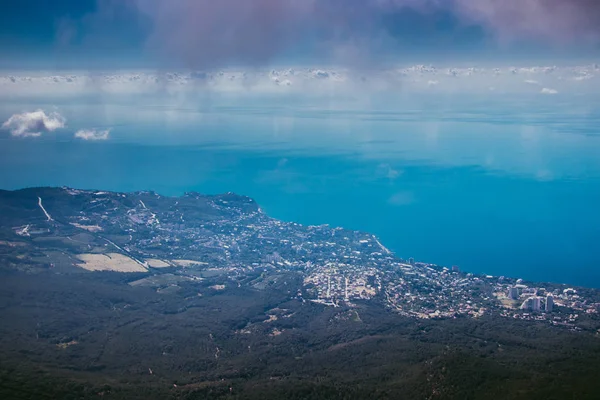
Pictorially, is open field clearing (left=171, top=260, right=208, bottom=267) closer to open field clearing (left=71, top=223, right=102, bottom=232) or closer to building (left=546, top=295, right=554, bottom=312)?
open field clearing (left=71, top=223, right=102, bottom=232)

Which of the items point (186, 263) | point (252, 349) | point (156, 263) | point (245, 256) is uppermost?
point (245, 256)

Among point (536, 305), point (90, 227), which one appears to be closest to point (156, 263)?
point (90, 227)

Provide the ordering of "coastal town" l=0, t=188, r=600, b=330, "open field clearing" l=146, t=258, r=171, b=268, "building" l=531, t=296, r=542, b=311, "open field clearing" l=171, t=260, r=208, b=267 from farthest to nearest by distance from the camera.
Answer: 1. "open field clearing" l=171, t=260, r=208, b=267
2. "open field clearing" l=146, t=258, r=171, b=268
3. "coastal town" l=0, t=188, r=600, b=330
4. "building" l=531, t=296, r=542, b=311

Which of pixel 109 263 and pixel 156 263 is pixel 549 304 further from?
pixel 109 263

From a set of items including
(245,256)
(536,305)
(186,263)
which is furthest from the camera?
(245,256)

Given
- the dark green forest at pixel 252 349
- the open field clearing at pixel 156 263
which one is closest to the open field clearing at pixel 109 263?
the open field clearing at pixel 156 263

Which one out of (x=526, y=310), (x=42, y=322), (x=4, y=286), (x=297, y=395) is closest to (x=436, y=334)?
(x=526, y=310)

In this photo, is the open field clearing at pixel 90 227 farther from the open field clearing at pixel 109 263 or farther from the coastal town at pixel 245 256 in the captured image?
the open field clearing at pixel 109 263

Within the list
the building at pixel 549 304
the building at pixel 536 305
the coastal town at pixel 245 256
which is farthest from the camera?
the coastal town at pixel 245 256

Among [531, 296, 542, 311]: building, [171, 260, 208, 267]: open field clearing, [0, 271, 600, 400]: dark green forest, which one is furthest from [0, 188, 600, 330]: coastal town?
[0, 271, 600, 400]: dark green forest
